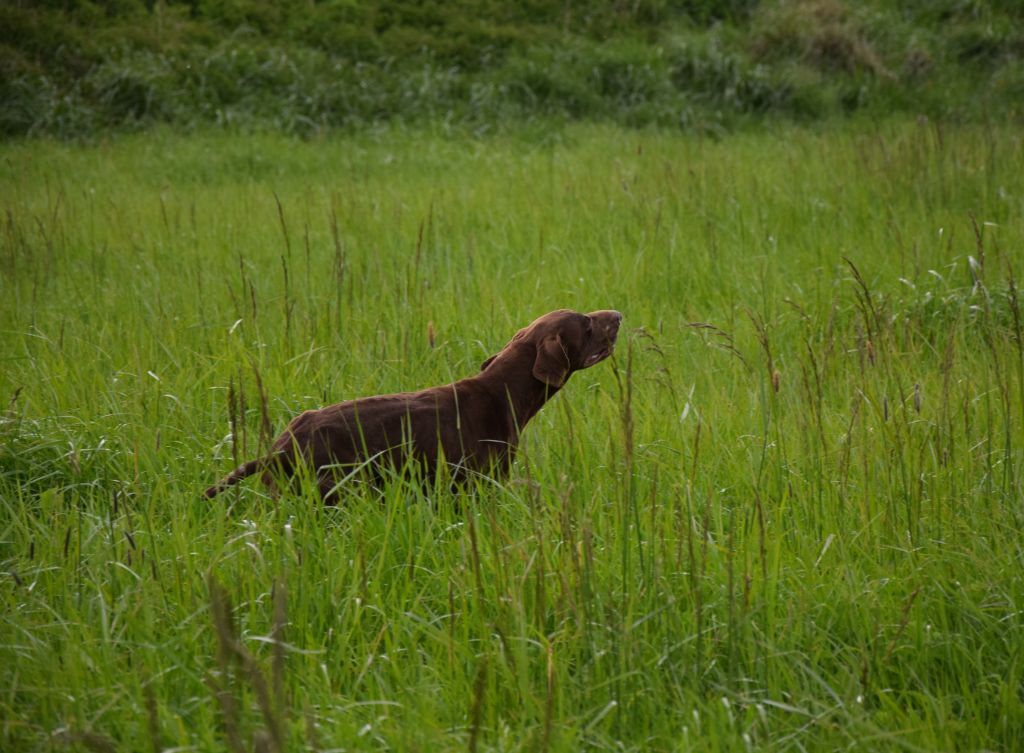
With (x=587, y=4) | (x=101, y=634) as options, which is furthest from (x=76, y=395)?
(x=587, y=4)

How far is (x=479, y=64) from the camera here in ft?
42.2

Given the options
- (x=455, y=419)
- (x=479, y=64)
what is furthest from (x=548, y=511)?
(x=479, y=64)

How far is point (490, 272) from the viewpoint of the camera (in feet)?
17.6

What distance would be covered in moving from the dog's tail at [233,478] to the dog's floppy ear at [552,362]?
3.26 ft

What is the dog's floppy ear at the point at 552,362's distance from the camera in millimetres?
3326

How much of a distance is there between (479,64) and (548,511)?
1116 centimetres

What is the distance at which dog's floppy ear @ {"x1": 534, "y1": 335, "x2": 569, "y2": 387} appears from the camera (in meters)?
3.33

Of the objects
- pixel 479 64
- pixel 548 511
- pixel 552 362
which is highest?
pixel 479 64

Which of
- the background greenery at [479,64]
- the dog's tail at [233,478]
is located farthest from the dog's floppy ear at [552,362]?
the background greenery at [479,64]

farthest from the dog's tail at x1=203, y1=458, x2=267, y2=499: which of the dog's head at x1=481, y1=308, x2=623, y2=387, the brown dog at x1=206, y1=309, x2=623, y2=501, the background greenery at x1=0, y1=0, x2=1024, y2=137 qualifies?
the background greenery at x1=0, y1=0, x2=1024, y2=137

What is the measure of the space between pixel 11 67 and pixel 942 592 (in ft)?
39.7

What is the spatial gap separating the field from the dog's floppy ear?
20 centimetres

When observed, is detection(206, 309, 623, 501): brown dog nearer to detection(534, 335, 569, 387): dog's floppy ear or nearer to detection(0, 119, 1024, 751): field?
detection(534, 335, 569, 387): dog's floppy ear

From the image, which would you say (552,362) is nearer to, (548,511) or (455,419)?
(455,419)
